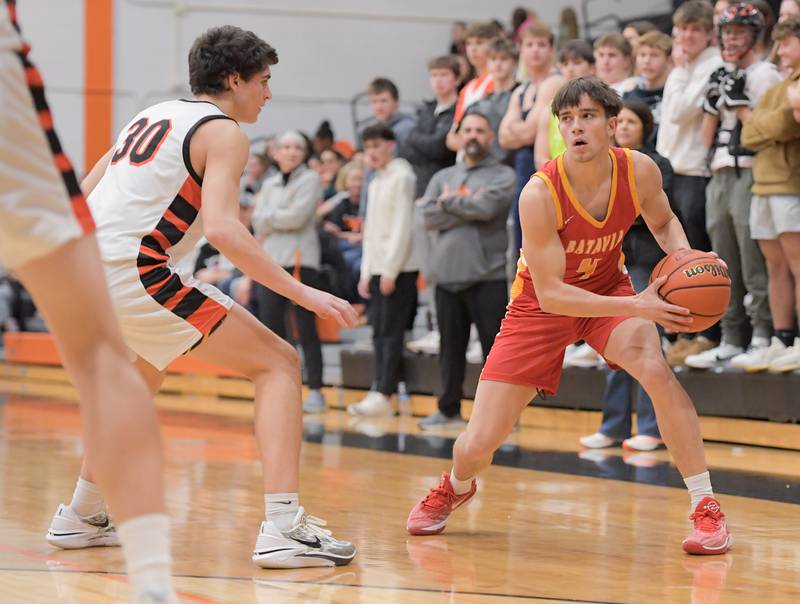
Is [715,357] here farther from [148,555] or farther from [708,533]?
[148,555]

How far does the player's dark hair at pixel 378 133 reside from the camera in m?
8.41

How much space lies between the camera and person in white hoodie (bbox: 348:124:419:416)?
8.40 meters

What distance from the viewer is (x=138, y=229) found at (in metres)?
3.71

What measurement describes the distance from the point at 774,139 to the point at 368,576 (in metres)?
3.55

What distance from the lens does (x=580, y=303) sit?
3.94m

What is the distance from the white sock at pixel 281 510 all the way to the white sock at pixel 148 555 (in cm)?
134

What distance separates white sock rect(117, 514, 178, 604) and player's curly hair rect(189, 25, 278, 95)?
181cm

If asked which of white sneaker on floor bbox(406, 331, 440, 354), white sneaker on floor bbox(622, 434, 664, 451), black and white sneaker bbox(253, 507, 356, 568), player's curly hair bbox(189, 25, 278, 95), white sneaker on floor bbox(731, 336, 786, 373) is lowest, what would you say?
white sneaker on floor bbox(406, 331, 440, 354)

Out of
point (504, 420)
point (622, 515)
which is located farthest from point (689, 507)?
point (504, 420)

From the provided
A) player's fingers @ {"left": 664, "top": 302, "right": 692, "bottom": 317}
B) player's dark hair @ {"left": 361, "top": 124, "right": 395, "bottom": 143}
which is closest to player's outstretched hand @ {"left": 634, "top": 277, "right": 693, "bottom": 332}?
player's fingers @ {"left": 664, "top": 302, "right": 692, "bottom": 317}

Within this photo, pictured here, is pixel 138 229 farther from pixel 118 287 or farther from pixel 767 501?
pixel 767 501

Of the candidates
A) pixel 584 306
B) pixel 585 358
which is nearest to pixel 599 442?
pixel 585 358

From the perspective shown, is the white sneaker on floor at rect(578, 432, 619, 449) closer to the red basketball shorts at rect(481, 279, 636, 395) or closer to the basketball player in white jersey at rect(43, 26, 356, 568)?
the red basketball shorts at rect(481, 279, 636, 395)

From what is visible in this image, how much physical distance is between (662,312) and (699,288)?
0.15 metres
